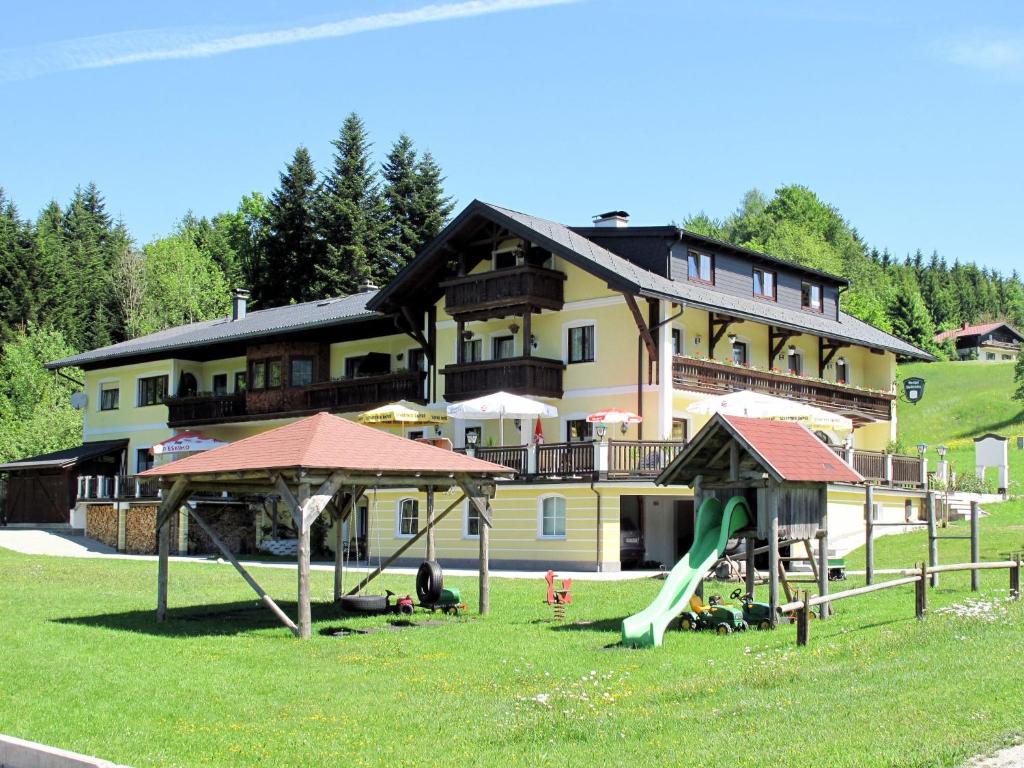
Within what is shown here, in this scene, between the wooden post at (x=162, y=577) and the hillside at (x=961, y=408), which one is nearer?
the wooden post at (x=162, y=577)

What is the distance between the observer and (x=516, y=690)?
1458 centimetres

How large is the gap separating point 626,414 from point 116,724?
22.9 m

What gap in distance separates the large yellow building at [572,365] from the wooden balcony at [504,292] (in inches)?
2.4

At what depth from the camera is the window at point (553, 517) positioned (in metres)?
34.3

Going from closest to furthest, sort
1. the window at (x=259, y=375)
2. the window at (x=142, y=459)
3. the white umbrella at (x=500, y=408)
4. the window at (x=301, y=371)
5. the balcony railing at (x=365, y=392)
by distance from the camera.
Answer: the white umbrella at (x=500, y=408)
the balcony railing at (x=365, y=392)
the window at (x=301, y=371)
the window at (x=259, y=375)
the window at (x=142, y=459)

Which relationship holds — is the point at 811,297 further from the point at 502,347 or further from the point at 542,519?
the point at 542,519

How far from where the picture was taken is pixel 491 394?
3719 centimetres

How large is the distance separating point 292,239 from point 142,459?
75.2 feet

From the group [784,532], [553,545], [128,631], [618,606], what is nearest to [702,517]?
[784,532]

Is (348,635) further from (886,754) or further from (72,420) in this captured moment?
(72,420)

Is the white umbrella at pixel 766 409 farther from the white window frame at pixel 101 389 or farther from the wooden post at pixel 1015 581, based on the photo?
the white window frame at pixel 101 389

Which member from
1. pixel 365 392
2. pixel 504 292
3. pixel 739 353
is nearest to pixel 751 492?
pixel 504 292

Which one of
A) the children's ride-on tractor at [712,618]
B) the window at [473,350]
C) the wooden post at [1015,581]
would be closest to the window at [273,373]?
the window at [473,350]

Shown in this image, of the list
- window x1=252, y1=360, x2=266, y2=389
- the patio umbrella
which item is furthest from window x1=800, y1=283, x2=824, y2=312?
window x1=252, y1=360, x2=266, y2=389
